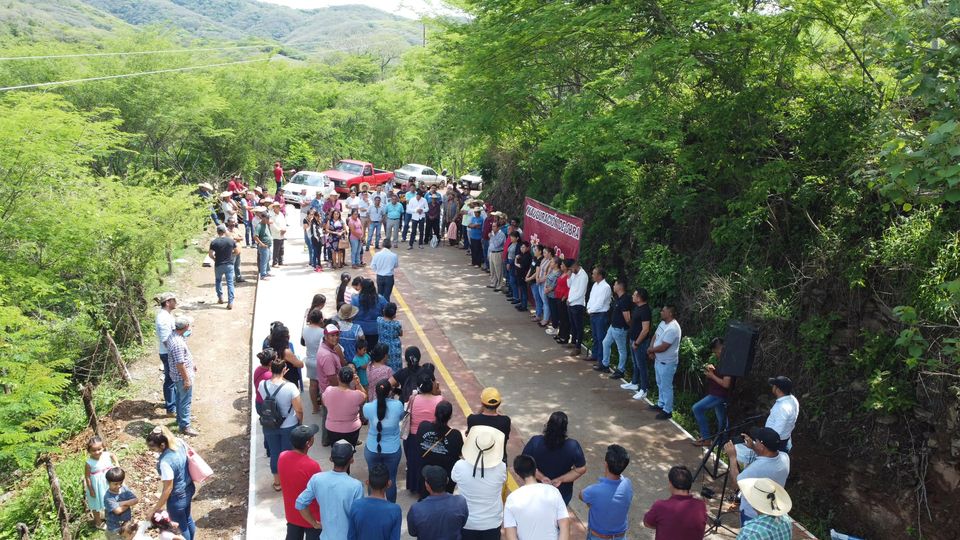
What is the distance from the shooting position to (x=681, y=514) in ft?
18.7

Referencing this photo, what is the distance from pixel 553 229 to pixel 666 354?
598cm

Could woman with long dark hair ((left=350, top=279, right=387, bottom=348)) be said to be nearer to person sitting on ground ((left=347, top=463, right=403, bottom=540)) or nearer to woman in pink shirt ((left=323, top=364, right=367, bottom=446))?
woman in pink shirt ((left=323, top=364, right=367, bottom=446))

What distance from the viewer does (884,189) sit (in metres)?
6.10

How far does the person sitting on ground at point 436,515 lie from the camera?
5.52 meters

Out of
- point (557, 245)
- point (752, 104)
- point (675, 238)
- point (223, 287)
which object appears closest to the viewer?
point (752, 104)

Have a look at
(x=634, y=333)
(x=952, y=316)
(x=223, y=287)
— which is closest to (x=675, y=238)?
(x=634, y=333)

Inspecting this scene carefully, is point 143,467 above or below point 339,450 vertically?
below

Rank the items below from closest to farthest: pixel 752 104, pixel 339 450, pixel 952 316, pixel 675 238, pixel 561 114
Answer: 1. pixel 339 450
2. pixel 952 316
3. pixel 752 104
4. pixel 675 238
5. pixel 561 114

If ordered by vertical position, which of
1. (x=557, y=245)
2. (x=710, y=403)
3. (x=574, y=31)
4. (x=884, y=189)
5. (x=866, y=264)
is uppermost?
(x=574, y=31)

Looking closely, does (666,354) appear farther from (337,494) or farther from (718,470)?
(337,494)

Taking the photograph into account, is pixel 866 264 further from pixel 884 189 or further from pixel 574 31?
pixel 574 31

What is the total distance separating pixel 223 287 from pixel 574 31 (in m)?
10.3

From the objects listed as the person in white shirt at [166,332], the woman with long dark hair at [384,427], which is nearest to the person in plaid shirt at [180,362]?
the person in white shirt at [166,332]

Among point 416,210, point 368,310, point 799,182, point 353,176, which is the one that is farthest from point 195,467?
point 353,176
